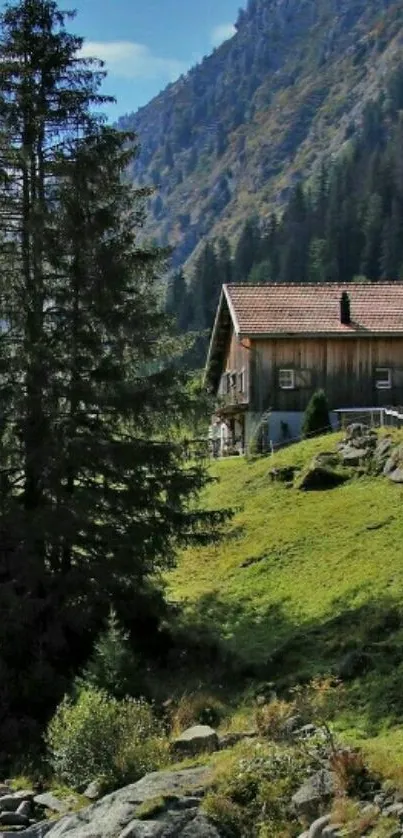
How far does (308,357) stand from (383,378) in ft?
11.8

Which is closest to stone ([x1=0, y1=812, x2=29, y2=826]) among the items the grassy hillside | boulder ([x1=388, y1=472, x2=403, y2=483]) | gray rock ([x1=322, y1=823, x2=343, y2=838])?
the grassy hillside

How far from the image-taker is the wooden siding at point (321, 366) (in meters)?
41.5

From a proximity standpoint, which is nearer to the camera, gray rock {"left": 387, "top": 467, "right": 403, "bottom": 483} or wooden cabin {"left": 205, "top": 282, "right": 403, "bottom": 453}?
gray rock {"left": 387, "top": 467, "right": 403, "bottom": 483}

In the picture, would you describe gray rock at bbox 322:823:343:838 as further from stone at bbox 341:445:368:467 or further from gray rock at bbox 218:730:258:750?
stone at bbox 341:445:368:467

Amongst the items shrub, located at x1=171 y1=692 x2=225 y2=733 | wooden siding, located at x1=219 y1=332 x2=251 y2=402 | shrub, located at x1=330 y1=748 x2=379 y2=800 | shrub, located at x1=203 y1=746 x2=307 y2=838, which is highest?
wooden siding, located at x1=219 y1=332 x2=251 y2=402

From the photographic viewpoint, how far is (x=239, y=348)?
44.3m

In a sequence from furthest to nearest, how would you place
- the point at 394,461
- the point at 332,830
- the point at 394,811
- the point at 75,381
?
the point at 394,461 → the point at 75,381 → the point at 394,811 → the point at 332,830

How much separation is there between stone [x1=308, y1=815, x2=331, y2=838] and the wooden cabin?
31.0 meters

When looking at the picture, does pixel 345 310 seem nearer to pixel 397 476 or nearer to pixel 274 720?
pixel 397 476

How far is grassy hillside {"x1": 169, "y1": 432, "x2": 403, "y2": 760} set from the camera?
565 inches

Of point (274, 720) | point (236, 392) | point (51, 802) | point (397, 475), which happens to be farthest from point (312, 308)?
point (51, 802)

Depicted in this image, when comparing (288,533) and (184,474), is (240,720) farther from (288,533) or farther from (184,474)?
(288,533)

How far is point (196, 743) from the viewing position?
12578mm

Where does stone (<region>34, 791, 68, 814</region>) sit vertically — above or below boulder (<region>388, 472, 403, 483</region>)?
below
